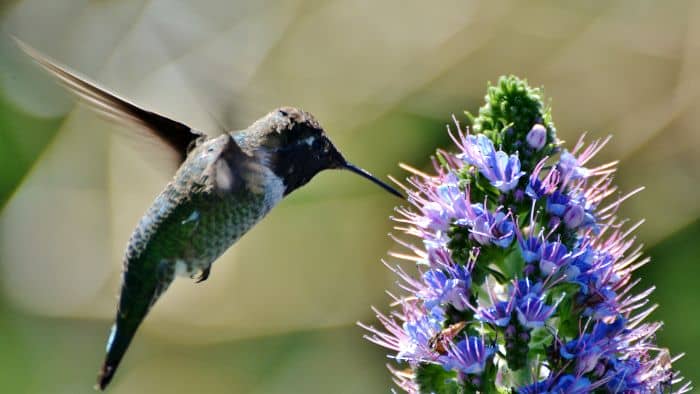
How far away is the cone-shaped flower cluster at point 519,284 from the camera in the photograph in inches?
141

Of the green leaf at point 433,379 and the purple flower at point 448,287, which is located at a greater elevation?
the purple flower at point 448,287

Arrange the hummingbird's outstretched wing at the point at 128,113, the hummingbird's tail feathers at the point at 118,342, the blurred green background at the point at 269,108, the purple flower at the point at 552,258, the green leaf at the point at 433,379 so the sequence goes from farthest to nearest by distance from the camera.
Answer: the blurred green background at the point at 269,108 → the hummingbird's tail feathers at the point at 118,342 → the hummingbird's outstretched wing at the point at 128,113 → the green leaf at the point at 433,379 → the purple flower at the point at 552,258

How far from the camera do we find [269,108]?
723 centimetres

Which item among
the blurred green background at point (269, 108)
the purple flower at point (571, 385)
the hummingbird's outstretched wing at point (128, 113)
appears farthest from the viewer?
the blurred green background at point (269, 108)

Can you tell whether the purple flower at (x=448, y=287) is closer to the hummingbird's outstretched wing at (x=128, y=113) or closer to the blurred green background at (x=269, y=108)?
the hummingbird's outstretched wing at (x=128, y=113)

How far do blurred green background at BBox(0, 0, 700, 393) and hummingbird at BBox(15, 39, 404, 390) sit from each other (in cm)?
294

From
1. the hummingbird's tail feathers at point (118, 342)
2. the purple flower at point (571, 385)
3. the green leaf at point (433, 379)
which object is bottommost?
the hummingbird's tail feathers at point (118, 342)

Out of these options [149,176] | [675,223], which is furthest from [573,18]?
[149,176]

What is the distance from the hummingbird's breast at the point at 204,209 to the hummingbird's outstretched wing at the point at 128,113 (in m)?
0.11

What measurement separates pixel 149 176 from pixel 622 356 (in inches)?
186

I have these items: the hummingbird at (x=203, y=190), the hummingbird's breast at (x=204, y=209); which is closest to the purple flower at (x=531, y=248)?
the hummingbird at (x=203, y=190)

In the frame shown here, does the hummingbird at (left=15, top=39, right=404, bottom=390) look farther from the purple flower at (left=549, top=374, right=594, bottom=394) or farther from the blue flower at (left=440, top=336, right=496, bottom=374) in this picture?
the purple flower at (left=549, top=374, right=594, bottom=394)

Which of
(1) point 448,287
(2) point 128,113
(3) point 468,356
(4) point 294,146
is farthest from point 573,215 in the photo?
(2) point 128,113

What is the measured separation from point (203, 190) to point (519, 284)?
4.88ft
